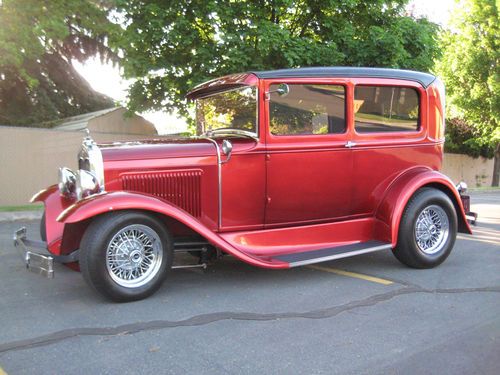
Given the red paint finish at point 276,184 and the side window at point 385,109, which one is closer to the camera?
the red paint finish at point 276,184

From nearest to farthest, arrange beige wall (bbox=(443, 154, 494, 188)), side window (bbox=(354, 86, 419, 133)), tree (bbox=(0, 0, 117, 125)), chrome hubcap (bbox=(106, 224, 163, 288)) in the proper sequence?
chrome hubcap (bbox=(106, 224, 163, 288))
side window (bbox=(354, 86, 419, 133))
tree (bbox=(0, 0, 117, 125))
beige wall (bbox=(443, 154, 494, 188))

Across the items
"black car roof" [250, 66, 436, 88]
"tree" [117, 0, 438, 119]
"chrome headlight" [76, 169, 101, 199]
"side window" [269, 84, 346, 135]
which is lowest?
"chrome headlight" [76, 169, 101, 199]

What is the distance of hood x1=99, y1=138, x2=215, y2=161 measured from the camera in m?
4.41

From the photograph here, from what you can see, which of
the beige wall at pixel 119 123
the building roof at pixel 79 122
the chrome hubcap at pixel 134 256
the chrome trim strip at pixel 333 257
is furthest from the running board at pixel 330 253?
the building roof at pixel 79 122

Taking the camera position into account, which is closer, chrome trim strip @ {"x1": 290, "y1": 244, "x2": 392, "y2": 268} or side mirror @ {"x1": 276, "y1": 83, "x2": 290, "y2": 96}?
chrome trim strip @ {"x1": 290, "y1": 244, "x2": 392, "y2": 268}

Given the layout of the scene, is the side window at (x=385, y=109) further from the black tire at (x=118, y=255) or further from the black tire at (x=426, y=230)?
the black tire at (x=118, y=255)

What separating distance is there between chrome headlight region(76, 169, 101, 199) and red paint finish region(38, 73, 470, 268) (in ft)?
0.35

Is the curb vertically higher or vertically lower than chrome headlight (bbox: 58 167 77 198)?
lower

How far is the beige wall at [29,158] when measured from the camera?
40.5 ft

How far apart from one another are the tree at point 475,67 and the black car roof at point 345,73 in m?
19.9

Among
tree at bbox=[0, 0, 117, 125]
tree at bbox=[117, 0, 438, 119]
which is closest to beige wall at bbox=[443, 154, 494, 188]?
tree at bbox=[117, 0, 438, 119]

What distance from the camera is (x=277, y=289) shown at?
462 cm

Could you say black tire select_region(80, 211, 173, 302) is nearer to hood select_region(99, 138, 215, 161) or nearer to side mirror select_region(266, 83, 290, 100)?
hood select_region(99, 138, 215, 161)

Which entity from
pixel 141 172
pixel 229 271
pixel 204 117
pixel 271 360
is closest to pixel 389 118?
pixel 204 117
